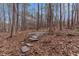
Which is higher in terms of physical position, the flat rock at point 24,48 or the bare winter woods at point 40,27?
the bare winter woods at point 40,27

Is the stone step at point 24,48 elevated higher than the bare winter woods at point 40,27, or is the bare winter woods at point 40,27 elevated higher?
the bare winter woods at point 40,27

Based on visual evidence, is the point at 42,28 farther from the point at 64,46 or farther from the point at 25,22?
the point at 64,46

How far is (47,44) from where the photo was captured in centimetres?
198

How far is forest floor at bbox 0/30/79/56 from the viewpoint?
6.43 ft

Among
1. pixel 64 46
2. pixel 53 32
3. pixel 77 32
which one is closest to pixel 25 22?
pixel 53 32

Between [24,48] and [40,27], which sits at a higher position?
[40,27]

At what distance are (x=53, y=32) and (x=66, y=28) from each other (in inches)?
9.0

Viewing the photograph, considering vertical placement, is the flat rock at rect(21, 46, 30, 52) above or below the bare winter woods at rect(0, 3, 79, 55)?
below

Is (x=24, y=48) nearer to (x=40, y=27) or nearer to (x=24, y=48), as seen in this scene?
(x=24, y=48)

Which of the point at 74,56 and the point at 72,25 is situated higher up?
the point at 72,25

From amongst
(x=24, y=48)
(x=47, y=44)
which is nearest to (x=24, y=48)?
(x=24, y=48)

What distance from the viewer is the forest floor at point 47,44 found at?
1960 millimetres

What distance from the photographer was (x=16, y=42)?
1.97m

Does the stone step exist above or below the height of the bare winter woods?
below
